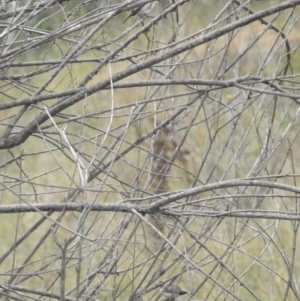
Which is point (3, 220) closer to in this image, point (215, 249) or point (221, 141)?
point (221, 141)

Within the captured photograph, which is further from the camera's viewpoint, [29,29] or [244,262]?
[244,262]

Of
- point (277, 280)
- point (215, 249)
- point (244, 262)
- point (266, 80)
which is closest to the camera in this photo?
point (266, 80)

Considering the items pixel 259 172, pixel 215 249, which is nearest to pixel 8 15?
pixel 259 172

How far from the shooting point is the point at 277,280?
4863 millimetres

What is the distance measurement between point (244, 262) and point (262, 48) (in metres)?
3.60

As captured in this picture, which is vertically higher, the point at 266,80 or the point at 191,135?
the point at 191,135

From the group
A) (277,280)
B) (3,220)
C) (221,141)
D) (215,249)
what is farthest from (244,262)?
(3,220)

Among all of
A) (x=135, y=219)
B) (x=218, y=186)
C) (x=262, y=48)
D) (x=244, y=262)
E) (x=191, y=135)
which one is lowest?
(x=218, y=186)

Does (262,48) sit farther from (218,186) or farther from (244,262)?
(218,186)

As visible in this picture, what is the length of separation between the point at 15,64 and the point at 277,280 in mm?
3107

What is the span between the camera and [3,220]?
6684mm

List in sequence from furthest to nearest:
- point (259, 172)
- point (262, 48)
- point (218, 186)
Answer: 1. point (262, 48)
2. point (259, 172)
3. point (218, 186)

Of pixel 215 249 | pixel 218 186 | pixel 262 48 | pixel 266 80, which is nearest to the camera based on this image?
pixel 218 186

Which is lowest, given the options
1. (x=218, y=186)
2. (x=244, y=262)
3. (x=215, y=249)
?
(x=218, y=186)
